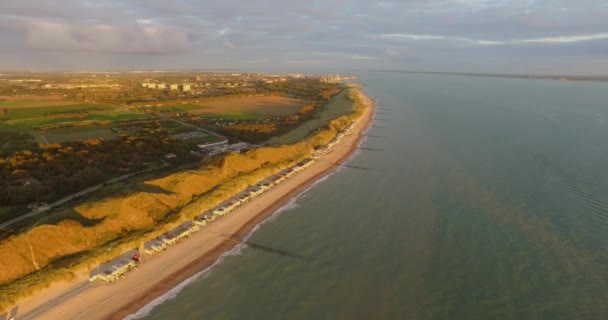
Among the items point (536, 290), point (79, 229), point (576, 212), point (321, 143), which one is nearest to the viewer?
point (536, 290)

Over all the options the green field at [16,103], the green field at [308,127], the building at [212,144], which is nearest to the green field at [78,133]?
the building at [212,144]

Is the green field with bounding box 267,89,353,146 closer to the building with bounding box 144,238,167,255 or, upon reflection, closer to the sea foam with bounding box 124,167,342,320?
the sea foam with bounding box 124,167,342,320

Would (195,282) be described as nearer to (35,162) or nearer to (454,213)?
(454,213)

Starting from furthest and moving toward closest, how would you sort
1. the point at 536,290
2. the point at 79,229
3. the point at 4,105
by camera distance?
the point at 4,105, the point at 79,229, the point at 536,290

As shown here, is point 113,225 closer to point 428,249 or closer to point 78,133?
point 428,249

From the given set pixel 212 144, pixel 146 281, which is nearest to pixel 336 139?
pixel 212 144

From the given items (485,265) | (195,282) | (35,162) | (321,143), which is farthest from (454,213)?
(35,162)
